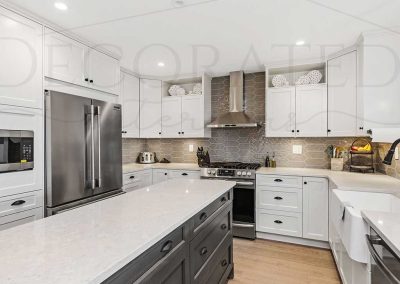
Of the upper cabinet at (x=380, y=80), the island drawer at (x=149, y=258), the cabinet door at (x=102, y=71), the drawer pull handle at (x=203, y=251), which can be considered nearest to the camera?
the island drawer at (x=149, y=258)

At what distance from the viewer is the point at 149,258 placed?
1.02 m

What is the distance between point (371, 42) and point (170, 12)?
213 centimetres

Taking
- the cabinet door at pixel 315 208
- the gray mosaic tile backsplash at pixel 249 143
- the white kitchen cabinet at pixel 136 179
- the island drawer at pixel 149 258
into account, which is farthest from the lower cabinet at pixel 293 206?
the island drawer at pixel 149 258

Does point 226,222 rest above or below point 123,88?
below

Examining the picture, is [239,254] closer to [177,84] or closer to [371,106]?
[371,106]

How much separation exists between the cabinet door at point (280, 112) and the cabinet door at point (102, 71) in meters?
2.18

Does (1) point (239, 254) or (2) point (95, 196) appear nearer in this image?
(2) point (95, 196)

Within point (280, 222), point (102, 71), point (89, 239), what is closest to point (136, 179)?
point (102, 71)

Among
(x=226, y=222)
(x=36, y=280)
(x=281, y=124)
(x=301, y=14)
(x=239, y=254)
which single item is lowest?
(x=239, y=254)

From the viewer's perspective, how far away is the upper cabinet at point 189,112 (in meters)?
3.93

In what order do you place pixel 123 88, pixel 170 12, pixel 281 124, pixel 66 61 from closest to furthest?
pixel 170 12, pixel 66 61, pixel 281 124, pixel 123 88

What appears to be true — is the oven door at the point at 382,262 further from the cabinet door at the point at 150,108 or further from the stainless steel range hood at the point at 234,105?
the cabinet door at the point at 150,108

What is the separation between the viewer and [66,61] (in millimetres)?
2455

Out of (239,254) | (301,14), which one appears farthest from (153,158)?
(301,14)
